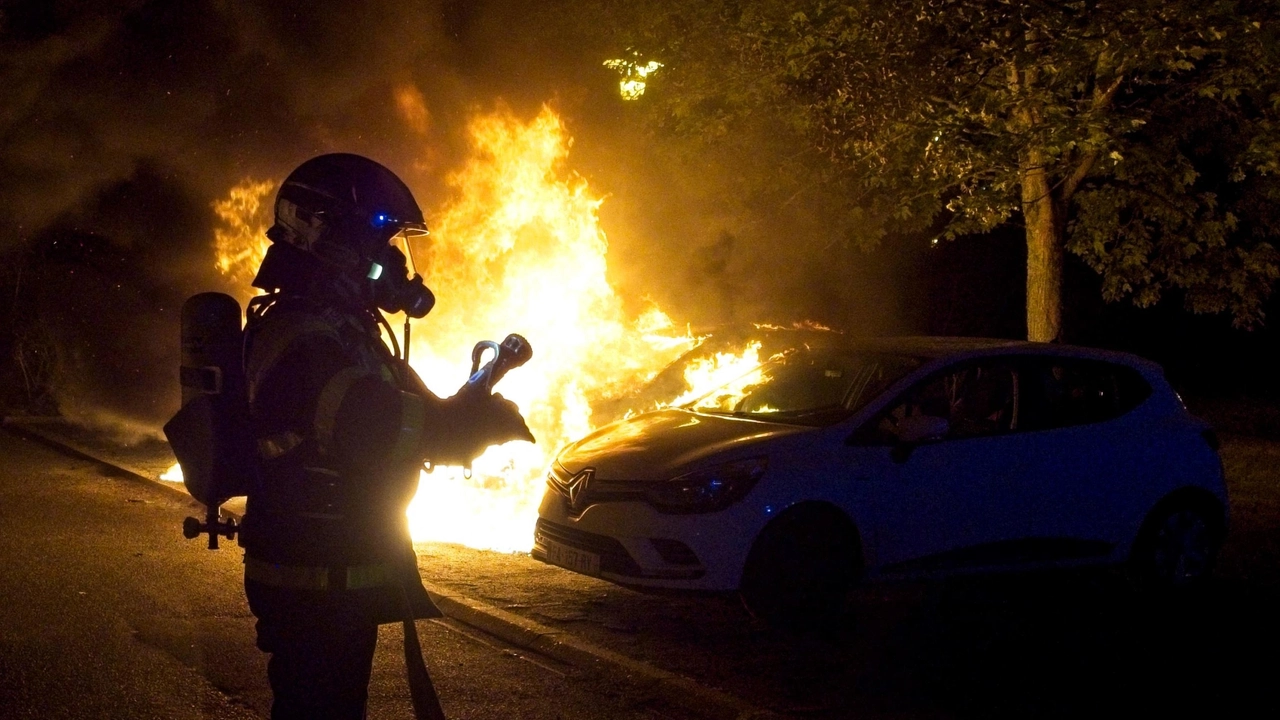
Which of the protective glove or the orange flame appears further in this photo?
the orange flame

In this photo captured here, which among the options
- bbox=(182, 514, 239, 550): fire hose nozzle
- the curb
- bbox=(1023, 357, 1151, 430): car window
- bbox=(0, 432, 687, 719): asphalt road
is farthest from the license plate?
bbox=(182, 514, 239, 550): fire hose nozzle

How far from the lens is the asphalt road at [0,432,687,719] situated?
5.32m

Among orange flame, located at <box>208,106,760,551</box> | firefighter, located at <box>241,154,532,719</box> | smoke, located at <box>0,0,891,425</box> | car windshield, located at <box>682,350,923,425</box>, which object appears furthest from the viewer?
smoke, located at <box>0,0,891,425</box>

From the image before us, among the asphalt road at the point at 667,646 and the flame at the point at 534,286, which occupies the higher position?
the flame at the point at 534,286

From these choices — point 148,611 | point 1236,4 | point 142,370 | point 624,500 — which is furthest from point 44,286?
point 1236,4

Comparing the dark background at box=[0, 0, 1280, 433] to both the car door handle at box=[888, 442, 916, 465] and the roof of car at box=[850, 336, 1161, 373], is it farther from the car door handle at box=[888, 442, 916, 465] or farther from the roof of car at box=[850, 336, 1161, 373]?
the car door handle at box=[888, 442, 916, 465]

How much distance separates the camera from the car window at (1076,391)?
7523 millimetres

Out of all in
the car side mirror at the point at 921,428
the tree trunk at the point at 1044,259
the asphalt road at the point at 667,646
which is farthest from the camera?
the tree trunk at the point at 1044,259

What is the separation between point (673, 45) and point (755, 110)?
3.45 ft

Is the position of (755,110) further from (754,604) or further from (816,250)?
(754,604)

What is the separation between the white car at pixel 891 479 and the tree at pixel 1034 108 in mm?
3111

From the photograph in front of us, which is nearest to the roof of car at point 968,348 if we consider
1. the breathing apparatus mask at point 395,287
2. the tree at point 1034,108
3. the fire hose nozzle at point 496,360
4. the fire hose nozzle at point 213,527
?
the tree at point 1034,108

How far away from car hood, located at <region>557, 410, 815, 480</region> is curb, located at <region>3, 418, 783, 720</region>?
37.3 inches

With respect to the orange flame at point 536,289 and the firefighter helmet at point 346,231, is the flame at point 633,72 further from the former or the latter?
the firefighter helmet at point 346,231
